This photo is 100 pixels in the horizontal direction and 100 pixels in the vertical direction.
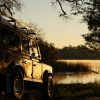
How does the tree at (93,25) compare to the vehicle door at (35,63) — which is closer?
the vehicle door at (35,63)

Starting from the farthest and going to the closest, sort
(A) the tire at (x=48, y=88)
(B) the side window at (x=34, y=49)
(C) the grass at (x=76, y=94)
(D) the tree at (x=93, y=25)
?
(D) the tree at (x=93, y=25) < (C) the grass at (x=76, y=94) < (A) the tire at (x=48, y=88) < (B) the side window at (x=34, y=49)

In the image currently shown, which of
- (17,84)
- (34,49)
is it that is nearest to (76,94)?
(34,49)

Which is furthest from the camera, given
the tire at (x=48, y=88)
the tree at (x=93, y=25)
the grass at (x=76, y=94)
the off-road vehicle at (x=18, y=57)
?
the tree at (x=93, y=25)

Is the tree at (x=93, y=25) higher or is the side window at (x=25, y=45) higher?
the tree at (x=93, y=25)

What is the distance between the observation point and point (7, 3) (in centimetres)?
2803

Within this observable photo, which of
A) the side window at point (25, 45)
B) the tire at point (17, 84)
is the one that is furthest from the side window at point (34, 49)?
the tire at point (17, 84)

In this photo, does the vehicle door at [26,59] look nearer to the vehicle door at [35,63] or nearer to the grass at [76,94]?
the vehicle door at [35,63]

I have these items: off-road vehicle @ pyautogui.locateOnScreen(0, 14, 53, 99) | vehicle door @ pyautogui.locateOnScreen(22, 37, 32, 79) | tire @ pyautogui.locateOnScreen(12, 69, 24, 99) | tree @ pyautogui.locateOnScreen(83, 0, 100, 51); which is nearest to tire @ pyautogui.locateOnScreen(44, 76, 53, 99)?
off-road vehicle @ pyautogui.locateOnScreen(0, 14, 53, 99)

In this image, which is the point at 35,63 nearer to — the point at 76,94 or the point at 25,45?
the point at 25,45

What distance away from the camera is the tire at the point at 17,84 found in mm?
14251

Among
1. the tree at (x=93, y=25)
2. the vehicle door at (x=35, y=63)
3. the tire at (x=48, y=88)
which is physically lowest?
the tire at (x=48, y=88)

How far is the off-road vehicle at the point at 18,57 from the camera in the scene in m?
13.8

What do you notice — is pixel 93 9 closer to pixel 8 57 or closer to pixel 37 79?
pixel 37 79

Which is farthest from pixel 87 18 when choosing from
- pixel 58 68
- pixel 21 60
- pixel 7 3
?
pixel 58 68
